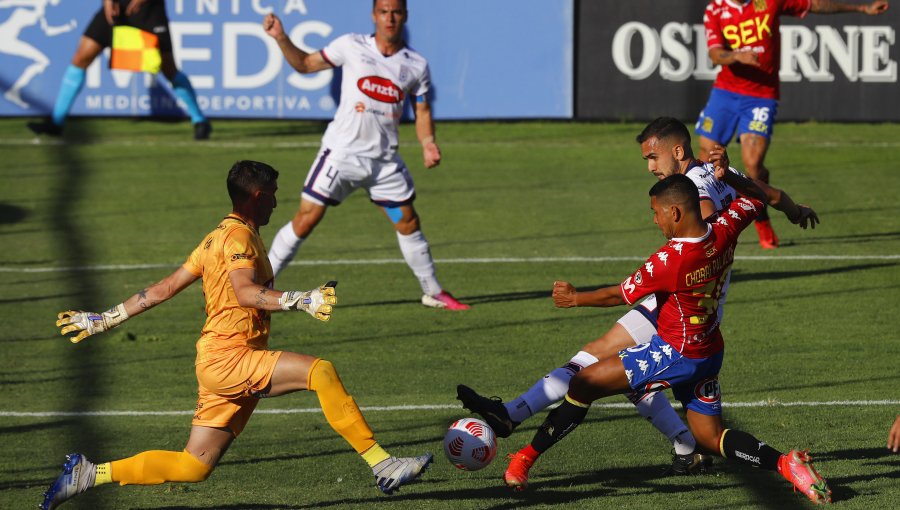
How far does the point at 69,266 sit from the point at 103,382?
3812 millimetres

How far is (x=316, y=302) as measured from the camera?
230 inches

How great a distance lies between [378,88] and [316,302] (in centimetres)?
533

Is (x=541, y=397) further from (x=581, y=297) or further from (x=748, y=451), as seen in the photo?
(x=748, y=451)

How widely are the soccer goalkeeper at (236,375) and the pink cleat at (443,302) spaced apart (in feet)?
15.8

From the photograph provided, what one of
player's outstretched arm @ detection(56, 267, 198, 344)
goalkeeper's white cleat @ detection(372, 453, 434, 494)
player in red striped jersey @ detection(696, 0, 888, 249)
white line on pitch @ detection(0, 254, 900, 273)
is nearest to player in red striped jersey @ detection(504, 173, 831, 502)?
goalkeeper's white cleat @ detection(372, 453, 434, 494)

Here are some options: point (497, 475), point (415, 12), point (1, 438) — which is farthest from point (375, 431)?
point (415, 12)

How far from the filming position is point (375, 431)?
804cm

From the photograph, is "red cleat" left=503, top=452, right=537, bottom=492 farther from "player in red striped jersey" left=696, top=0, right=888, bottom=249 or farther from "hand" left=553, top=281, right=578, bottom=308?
"player in red striped jersey" left=696, top=0, right=888, bottom=249

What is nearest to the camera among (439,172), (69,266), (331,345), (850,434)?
(850,434)

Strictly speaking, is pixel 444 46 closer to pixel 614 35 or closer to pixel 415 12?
pixel 415 12

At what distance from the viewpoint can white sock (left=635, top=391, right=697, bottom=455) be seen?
711 centimetres

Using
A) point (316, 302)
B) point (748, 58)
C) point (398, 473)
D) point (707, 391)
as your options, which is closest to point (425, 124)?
point (748, 58)

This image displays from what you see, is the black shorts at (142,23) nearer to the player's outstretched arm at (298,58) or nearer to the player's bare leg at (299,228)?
the player's outstretched arm at (298,58)

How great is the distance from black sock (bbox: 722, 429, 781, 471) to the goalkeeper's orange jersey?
7.65 ft
